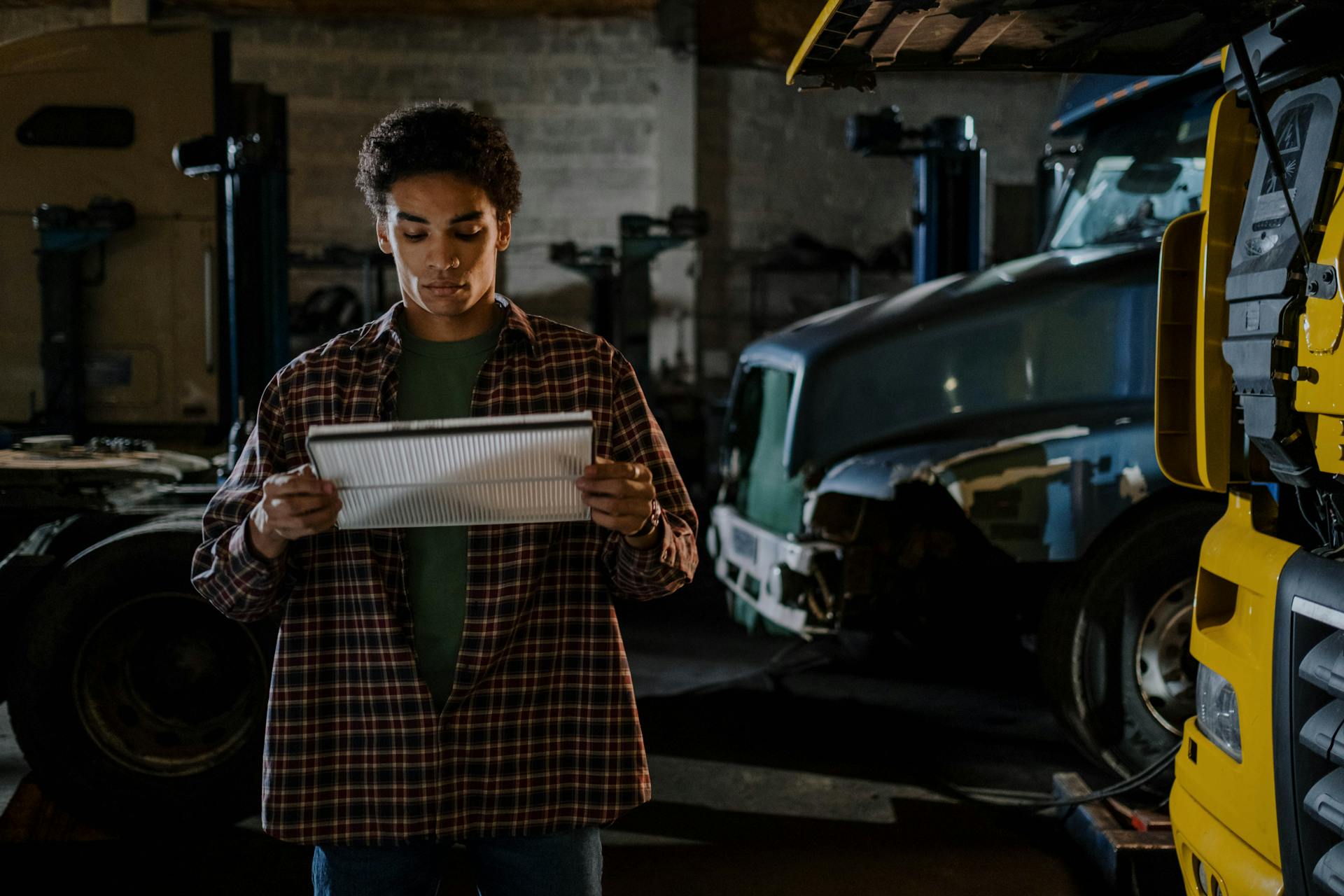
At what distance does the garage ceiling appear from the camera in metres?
12.7

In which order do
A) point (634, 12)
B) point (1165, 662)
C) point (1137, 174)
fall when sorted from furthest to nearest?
point (634, 12) → point (1137, 174) → point (1165, 662)

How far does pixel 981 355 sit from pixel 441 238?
3.09 metres

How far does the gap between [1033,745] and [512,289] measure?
380 inches

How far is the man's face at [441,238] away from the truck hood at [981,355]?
117 inches

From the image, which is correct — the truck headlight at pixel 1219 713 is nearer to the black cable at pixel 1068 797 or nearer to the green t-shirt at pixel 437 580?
the black cable at pixel 1068 797

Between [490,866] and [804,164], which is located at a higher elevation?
[804,164]

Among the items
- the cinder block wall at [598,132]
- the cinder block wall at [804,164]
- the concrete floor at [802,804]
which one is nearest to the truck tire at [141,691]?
the concrete floor at [802,804]

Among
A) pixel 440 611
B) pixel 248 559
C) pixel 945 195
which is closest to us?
pixel 248 559

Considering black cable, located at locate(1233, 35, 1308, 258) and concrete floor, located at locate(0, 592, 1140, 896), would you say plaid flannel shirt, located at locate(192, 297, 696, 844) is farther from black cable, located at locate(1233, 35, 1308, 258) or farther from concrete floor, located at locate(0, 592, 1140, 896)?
A: concrete floor, located at locate(0, 592, 1140, 896)

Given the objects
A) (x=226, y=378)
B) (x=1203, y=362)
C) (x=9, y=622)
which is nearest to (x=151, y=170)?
(x=226, y=378)

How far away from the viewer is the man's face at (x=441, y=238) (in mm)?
1773

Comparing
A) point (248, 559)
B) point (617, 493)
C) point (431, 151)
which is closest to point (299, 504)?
point (248, 559)

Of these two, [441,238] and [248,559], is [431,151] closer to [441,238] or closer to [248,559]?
[441,238]

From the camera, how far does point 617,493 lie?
159 centimetres
